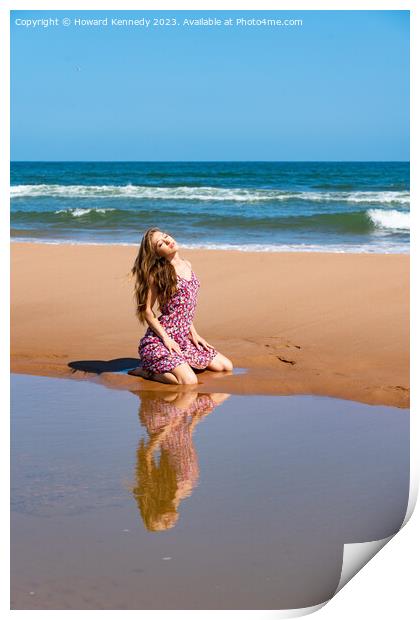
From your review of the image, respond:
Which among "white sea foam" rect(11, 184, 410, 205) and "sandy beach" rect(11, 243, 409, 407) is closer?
"sandy beach" rect(11, 243, 409, 407)

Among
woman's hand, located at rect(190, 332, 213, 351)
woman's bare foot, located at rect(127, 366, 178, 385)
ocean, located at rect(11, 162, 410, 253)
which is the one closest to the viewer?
woman's bare foot, located at rect(127, 366, 178, 385)

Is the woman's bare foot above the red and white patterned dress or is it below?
below

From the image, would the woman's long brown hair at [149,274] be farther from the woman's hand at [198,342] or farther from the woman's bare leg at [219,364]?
the woman's bare leg at [219,364]

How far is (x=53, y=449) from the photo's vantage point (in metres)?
5.16

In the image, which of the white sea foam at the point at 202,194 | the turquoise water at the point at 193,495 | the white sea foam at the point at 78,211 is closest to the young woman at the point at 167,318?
the turquoise water at the point at 193,495

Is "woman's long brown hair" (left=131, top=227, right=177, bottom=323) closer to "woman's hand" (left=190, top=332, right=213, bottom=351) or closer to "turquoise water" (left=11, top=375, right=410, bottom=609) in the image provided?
"woman's hand" (left=190, top=332, right=213, bottom=351)

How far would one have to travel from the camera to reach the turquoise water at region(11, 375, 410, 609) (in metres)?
3.55

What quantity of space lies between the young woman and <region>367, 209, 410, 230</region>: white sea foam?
1307 cm

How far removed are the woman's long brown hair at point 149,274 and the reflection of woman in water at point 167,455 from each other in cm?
84

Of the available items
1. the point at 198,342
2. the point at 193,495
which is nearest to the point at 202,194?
the point at 198,342

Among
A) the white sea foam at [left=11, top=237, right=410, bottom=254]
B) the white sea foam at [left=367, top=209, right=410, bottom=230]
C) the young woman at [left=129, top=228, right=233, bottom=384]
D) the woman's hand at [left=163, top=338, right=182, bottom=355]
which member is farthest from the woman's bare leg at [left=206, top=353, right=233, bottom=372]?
the white sea foam at [left=367, top=209, right=410, bottom=230]

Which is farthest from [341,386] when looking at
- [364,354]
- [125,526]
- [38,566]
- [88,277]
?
[88,277]

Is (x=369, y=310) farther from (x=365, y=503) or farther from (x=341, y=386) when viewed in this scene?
(x=365, y=503)
